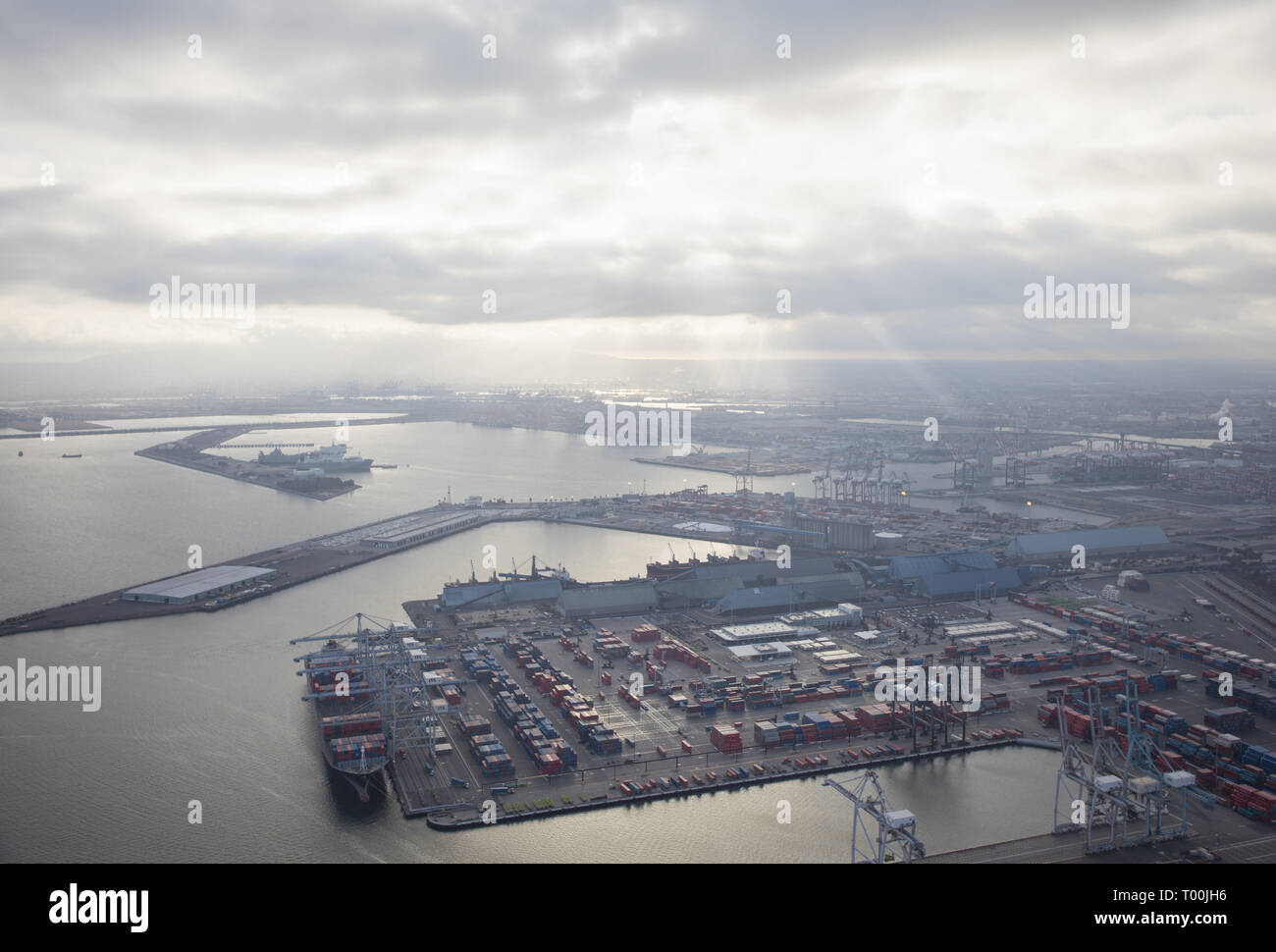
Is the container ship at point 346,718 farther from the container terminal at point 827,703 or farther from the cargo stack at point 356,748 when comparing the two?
the container terminal at point 827,703

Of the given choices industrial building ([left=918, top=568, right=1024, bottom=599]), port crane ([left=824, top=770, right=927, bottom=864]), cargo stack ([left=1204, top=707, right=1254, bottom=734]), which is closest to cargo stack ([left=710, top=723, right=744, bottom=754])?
port crane ([left=824, top=770, right=927, bottom=864])

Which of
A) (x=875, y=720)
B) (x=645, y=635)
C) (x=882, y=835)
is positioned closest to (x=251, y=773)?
(x=645, y=635)

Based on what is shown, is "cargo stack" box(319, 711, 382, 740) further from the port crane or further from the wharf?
the port crane

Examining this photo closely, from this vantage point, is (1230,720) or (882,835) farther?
(1230,720)

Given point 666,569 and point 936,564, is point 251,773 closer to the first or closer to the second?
point 666,569
